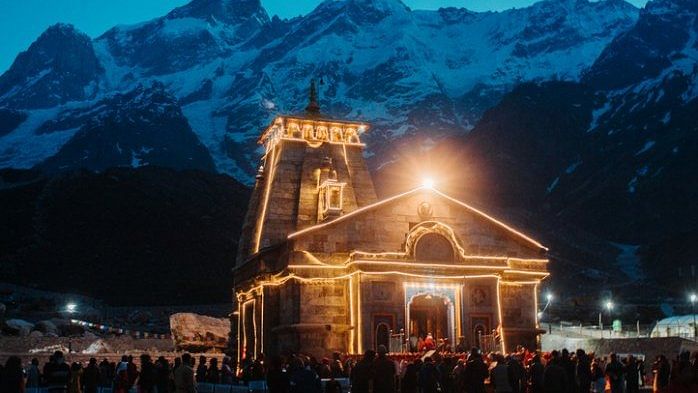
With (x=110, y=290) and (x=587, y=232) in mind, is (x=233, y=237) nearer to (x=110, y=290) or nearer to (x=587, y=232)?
(x=110, y=290)

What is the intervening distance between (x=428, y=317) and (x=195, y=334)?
1991 centimetres

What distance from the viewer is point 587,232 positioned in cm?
13162

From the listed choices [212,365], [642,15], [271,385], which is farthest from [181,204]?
[642,15]

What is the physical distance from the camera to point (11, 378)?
13.9 metres

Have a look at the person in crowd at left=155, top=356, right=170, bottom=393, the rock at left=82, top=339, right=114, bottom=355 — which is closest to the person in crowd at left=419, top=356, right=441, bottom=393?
the person in crowd at left=155, top=356, right=170, bottom=393

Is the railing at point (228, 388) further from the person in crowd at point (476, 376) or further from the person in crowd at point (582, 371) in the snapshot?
the person in crowd at point (582, 371)

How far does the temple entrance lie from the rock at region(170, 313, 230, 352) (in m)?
18.3

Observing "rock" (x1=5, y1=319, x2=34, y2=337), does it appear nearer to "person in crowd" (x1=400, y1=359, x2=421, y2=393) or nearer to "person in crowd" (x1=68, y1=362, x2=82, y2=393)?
"person in crowd" (x1=68, y1=362, x2=82, y2=393)

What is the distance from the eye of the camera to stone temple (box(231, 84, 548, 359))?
29.1m

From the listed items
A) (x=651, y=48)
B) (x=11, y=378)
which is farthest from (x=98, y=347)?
(x=651, y=48)

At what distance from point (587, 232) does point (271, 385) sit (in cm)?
12723

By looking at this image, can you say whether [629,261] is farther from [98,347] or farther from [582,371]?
[582,371]

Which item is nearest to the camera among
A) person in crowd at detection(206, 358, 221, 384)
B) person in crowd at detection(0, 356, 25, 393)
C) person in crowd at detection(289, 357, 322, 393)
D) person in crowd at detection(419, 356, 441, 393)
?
person in crowd at detection(289, 357, 322, 393)

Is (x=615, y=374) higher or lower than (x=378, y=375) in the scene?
lower
